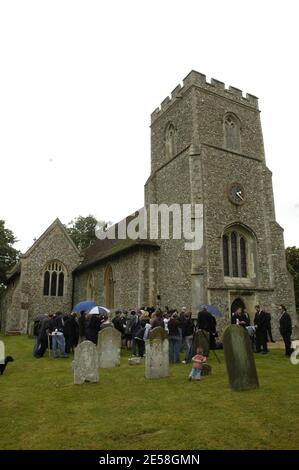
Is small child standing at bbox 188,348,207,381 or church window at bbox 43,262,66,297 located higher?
church window at bbox 43,262,66,297

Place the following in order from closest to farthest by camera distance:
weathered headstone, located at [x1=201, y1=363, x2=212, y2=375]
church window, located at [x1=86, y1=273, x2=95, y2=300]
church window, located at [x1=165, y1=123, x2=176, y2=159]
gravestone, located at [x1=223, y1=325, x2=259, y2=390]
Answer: gravestone, located at [x1=223, y1=325, x2=259, y2=390] → weathered headstone, located at [x1=201, y1=363, x2=212, y2=375] → church window, located at [x1=165, y1=123, x2=176, y2=159] → church window, located at [x1=86, y1=273, x2=95, y2=300]

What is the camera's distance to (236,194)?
1962 cm

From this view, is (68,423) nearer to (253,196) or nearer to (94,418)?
(94,418)

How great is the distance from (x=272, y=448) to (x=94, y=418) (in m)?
2.67

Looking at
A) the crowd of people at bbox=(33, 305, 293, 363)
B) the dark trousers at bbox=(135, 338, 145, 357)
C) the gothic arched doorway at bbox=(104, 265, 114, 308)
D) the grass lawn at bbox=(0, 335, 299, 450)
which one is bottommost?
the grass lawn at bbox=(0, 335, 299, 450)

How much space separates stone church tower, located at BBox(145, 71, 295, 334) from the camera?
17.9m

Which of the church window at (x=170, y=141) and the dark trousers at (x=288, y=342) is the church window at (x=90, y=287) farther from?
the dark trousers at (x=288, y=342)

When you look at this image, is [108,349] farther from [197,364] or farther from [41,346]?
[41,346]

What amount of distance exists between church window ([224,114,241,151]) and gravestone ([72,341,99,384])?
1583 centimetres

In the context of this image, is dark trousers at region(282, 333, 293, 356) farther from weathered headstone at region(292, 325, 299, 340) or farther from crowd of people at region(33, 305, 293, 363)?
weathered headstone at region(292, 325, 299, 340)

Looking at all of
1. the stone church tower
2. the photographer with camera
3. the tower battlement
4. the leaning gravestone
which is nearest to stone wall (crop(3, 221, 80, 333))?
the stone church tower

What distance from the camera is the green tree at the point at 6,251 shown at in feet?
109

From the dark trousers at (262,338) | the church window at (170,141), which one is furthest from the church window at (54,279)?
the dark trousers at (262,338)

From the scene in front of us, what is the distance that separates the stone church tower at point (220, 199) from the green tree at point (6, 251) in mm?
17477
